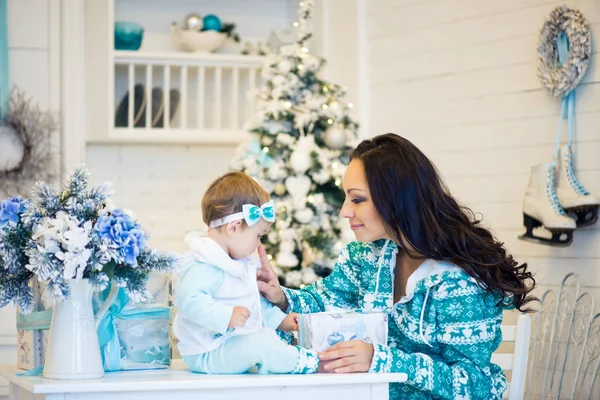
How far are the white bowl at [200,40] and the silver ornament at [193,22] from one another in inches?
0.8

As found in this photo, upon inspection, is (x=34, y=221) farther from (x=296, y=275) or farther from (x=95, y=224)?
(x=296, y=275)

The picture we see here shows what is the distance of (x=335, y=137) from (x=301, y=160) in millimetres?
204

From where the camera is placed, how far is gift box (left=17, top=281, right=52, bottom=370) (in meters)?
1.83

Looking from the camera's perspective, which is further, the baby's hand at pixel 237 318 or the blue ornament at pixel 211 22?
the blue ornament at pixel 211 22

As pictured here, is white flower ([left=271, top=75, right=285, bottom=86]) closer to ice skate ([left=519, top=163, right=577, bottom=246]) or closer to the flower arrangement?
ice skate ([left=519, top=163, right=577, bottom=246])

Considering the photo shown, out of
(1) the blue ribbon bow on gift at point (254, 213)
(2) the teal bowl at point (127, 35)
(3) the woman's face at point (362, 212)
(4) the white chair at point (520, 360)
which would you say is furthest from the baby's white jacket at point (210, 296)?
(2) the teal bowl at point (127, 35)

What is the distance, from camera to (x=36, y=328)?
1.84 meters

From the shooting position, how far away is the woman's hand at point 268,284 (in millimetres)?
2191

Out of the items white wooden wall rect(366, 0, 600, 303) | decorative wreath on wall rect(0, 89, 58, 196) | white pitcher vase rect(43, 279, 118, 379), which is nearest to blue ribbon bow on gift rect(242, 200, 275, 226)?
white pitcher vase rect(43, 279, 118, 379)

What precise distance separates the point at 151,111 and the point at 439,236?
2.81 m

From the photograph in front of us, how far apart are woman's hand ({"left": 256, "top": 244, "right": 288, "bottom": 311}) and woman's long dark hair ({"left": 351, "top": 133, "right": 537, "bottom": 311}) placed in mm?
316

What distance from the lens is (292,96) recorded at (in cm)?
417

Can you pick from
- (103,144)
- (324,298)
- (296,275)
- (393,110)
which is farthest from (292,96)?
(324,298)

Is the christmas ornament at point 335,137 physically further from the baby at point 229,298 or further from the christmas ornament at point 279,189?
the baby at point 229,298
